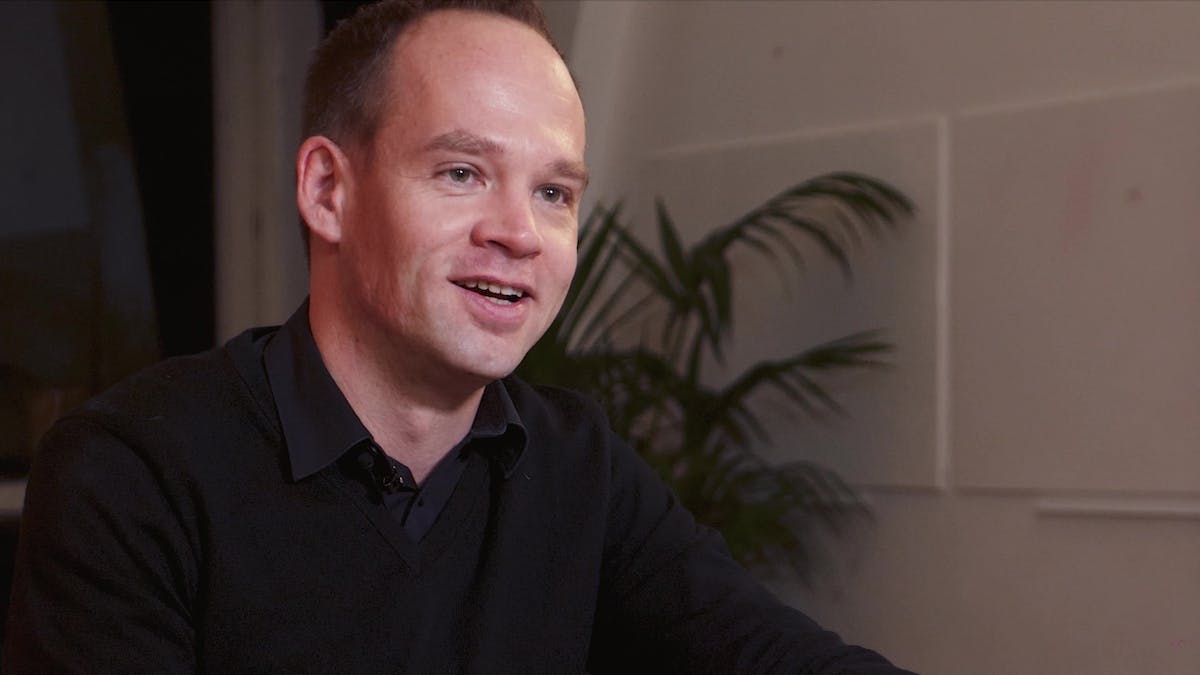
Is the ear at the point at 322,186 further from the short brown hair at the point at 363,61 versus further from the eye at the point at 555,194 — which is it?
the eye at the point at 555,194

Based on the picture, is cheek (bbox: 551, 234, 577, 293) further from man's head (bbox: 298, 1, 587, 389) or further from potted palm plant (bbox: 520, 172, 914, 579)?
potted palm plant (bbox: 520, 172, 914, 579)

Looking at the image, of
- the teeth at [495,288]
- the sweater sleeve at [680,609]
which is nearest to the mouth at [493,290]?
the teeth at [495,288]

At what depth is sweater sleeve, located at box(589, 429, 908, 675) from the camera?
4.71 ft

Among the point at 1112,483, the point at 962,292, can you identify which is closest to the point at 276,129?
the point at 962,292

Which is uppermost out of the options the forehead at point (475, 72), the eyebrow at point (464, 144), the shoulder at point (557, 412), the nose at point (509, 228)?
the forehead at point (475, 72)

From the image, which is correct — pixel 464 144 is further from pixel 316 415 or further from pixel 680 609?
pixel 680 609

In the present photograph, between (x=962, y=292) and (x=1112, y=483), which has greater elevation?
(x=962, y=292)

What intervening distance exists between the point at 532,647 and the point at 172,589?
15.9 inches

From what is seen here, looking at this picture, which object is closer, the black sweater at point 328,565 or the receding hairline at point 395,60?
the black sweater at point 328,565

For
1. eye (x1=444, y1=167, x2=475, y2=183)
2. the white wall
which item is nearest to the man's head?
eye (x1=444, y1=167, x2=475, y2=183)

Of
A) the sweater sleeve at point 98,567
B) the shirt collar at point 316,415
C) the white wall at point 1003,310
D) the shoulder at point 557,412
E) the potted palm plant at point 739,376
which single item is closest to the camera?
the sweater sleeve at point 98,567

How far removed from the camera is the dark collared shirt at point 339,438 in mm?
1322

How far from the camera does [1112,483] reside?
254 cm

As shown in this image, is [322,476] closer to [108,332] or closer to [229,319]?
[108,332]
